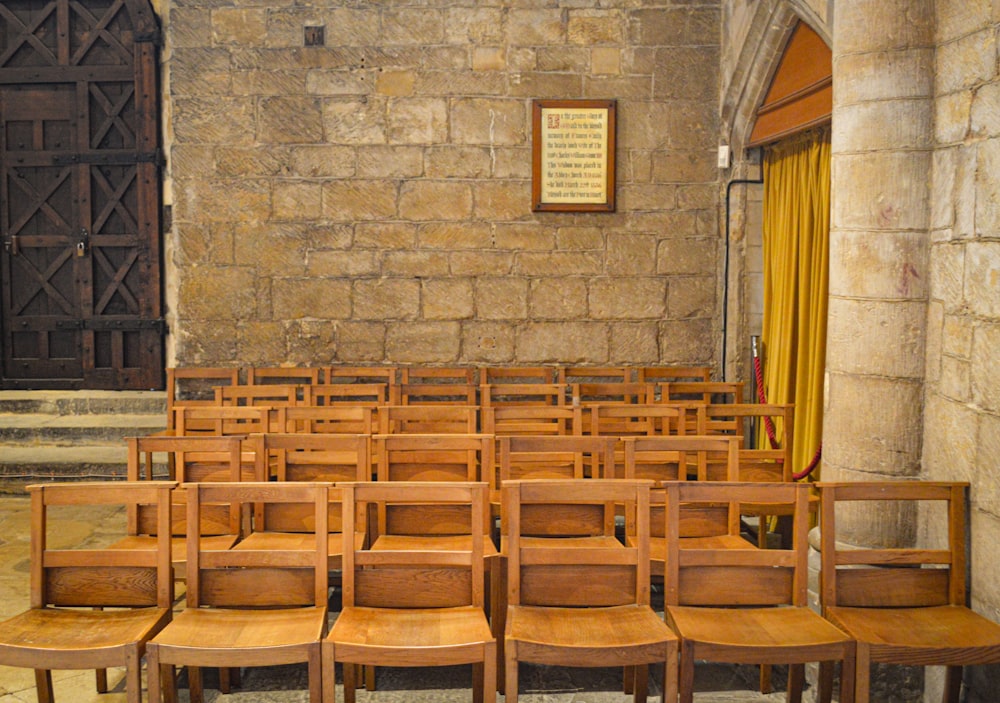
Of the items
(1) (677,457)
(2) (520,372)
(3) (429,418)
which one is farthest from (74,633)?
(2) (520,372)

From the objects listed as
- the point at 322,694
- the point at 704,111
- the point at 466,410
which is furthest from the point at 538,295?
the point at 322,694

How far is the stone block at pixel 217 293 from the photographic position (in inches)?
242

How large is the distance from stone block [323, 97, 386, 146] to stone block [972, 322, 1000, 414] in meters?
4.11

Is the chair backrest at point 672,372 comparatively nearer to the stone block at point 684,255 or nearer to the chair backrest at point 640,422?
the stone block at point 684,255

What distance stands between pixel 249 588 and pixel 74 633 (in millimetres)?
479

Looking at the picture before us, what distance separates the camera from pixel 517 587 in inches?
107

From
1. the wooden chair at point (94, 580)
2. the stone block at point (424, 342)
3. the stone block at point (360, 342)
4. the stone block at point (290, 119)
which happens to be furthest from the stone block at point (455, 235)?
the wooden chair at point (94, 580)

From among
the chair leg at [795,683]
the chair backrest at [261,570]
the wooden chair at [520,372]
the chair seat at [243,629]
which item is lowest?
the chair leg at [795,683]

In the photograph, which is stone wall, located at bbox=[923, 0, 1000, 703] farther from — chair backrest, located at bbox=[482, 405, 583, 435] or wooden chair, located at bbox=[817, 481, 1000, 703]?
chair backrest, located at bbox=[482, 405, 583, 435]

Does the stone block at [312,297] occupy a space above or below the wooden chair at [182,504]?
above

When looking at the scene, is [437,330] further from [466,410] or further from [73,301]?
[73,301]

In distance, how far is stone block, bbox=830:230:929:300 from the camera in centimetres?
320

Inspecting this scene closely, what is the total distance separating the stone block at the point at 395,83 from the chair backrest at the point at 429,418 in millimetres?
2638

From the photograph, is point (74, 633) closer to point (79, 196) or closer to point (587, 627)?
point (587, 627)
